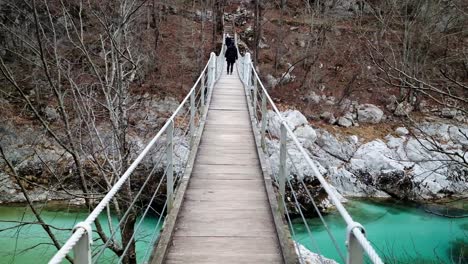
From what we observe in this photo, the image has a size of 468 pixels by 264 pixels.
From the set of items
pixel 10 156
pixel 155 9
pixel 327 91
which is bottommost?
pixel 10 156

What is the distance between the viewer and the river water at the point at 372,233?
37.0ft

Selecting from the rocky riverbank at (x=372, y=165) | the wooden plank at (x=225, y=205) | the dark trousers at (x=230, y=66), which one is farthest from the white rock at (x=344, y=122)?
the wooden plank at (x=225, y=205)

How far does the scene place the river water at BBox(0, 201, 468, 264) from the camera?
11.3 metres

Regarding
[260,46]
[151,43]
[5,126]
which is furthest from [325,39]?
[5,126]

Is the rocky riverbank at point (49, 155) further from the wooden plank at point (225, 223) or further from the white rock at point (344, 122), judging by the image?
the wooden plank at point (225, 223)

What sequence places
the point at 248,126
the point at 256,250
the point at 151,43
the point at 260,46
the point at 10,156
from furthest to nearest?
the point at 260,46
the point at 151,43
the point at 10,156
the point at 248,126
the point at 256,250

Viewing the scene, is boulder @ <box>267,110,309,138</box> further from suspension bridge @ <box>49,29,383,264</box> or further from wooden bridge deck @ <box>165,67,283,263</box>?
suspension bridge @ <box>49,29,383,264</box>

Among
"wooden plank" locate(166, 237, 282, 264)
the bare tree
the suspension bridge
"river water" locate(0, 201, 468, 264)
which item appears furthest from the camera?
"river water" locate(0, 201, 468, 264)

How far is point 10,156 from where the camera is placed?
17.2m

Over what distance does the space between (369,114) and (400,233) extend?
32.4 feet

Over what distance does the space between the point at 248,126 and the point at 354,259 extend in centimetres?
711

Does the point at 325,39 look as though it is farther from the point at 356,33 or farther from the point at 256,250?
the point at 256,250

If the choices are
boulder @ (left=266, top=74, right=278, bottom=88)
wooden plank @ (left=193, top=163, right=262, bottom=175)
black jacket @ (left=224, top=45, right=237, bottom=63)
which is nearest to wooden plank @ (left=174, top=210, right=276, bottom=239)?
wooden plank @ (left=193, top=163, right=262, bottom=175)

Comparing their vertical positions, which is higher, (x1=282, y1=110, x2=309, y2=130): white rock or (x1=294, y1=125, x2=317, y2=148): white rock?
(x1=282, y1=110, x2=309, y2=130): white rock
